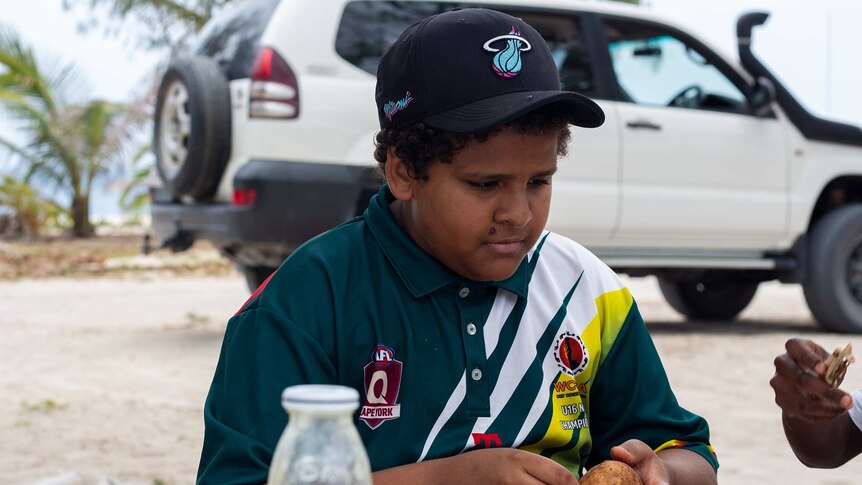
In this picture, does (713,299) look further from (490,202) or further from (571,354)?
(490,202)

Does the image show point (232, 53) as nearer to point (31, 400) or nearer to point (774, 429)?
point (31, 400)

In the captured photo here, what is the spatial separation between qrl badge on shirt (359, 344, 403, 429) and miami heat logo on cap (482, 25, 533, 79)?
478 millimetres

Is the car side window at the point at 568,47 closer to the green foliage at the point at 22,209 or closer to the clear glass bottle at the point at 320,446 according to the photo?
the clear glass bottle at the point at 320,446

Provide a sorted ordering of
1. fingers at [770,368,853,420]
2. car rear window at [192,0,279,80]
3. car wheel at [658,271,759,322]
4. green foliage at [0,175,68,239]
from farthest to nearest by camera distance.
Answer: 1. green foliage at [0,175,68,239]
2. car wheel at [658,271,759,322]
3. car rear window at [192,0,279,80]
4. fingers at [770,368,853,420]

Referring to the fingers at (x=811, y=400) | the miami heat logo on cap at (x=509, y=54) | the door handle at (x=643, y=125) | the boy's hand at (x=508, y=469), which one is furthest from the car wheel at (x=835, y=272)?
the boy's hand at (x=508, y=469)

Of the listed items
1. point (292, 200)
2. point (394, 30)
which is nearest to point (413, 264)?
point (292, 200)

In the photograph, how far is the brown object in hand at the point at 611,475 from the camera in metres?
1.63

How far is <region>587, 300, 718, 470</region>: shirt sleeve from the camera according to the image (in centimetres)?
198

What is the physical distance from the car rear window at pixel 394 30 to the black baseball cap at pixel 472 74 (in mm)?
4110

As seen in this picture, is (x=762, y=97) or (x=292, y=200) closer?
(x=292, y=200)

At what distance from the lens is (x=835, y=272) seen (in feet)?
24.7

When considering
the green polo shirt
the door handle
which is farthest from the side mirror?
the green polo shirt

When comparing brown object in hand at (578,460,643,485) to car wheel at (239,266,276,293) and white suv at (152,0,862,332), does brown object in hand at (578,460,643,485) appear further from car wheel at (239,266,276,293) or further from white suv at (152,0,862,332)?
car wheel at (239,266,276,293)

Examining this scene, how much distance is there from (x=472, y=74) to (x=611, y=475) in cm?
65
